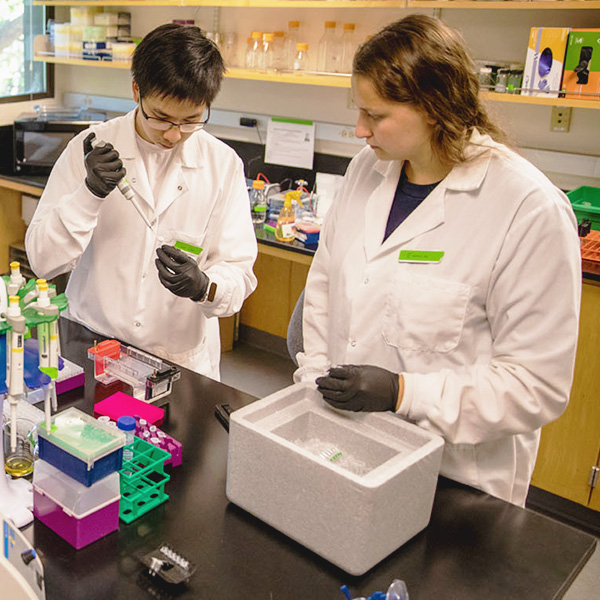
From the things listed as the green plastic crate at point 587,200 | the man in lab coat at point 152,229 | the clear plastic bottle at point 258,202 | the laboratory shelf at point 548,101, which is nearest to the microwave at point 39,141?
the clear plastic bottle at point 258,202

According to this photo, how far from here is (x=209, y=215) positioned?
76.7 inches

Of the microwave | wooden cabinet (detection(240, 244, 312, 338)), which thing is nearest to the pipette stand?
wooden cabinet (detection(240, 244, 312, 338))

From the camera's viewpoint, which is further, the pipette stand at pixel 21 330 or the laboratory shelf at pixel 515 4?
the laboratory shelf at pixel 515 4

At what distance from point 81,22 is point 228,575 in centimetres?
375

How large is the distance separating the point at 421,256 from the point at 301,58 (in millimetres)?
2221

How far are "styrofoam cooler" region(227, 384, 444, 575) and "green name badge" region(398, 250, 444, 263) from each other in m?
0.33

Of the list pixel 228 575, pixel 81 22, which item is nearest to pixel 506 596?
pixel 228 575

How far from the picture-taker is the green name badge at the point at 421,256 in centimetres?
142

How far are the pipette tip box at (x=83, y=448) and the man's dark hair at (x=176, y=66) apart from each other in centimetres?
84

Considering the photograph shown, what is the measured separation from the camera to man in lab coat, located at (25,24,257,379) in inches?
68.9

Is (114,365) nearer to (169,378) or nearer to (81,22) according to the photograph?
(169,378)

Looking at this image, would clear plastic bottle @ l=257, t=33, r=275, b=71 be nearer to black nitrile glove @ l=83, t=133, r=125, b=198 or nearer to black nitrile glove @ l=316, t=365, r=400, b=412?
black nitrile glove @ l=83, t=133, r=125, b=198

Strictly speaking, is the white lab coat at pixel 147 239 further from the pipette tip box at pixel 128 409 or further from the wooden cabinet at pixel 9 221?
the wooden cabinet at pixel 9 221

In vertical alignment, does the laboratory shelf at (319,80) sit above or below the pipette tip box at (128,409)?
above
